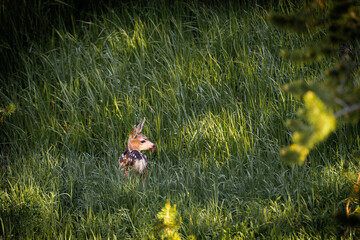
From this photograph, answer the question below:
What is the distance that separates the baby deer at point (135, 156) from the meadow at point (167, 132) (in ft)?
0.48

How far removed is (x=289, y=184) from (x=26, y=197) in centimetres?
225

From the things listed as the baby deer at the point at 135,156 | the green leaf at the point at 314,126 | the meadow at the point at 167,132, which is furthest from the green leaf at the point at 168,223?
the green leaf at the point at 314,126

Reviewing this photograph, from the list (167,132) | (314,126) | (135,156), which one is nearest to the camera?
(314,126)

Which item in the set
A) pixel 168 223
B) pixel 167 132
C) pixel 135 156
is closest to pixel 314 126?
pixel 168 223

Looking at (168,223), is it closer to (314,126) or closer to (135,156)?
(135,156)

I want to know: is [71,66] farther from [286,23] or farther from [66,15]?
[286,23]

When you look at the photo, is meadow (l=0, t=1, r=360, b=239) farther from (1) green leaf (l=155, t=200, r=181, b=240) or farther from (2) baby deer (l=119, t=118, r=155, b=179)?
(1) green leaf (l=155, t=200, r=181, b=240)

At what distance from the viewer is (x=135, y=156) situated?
3541 mm

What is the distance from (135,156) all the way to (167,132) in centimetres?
82

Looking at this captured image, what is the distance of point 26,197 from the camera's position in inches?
136

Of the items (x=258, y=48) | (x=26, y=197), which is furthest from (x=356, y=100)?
(x=258, y=48)

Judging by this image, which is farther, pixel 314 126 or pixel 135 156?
pixel 135 156

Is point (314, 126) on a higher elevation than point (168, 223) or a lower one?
higher

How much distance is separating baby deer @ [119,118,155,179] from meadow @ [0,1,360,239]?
145mm
